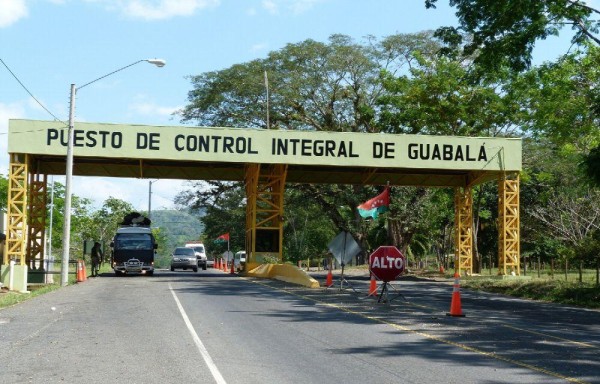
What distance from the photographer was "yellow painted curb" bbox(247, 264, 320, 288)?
31237 mm

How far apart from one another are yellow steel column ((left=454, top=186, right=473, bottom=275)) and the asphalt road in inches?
843

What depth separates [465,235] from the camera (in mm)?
45000

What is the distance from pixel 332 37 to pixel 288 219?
1500 inches

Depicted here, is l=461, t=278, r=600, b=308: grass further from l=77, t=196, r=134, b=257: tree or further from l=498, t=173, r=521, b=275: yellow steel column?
l=77, t=196, r=134, b=257: tree

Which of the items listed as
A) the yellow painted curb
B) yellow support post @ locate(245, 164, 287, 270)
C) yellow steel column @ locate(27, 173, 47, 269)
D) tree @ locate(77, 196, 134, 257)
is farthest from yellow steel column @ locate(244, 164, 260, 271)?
tree @ locate(77, 196, 134, 257)

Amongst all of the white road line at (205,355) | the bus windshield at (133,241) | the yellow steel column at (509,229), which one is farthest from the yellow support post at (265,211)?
the white road line at (205,355)

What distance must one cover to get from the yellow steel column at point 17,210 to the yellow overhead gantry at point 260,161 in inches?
2.3

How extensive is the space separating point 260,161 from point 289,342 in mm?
26159

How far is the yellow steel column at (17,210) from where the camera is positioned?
116 feet

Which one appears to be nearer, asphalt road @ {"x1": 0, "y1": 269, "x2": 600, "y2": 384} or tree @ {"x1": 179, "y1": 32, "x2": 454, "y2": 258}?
asphalt road @ {"x1": 0, "y1": 269, "x2": 600, "y2": 384}

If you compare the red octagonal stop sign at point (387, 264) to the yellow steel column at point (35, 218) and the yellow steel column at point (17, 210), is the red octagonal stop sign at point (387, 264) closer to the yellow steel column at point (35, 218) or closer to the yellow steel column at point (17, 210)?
the yellow steel column at point (17, 210)

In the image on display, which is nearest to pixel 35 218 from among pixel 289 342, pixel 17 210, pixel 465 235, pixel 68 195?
pixel 17 210

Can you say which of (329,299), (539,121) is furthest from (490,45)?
(539,121)

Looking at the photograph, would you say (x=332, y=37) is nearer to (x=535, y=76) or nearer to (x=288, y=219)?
(x=535, y=76)
